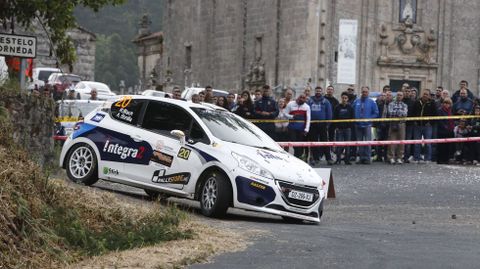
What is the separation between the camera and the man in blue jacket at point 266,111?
29.5 metres

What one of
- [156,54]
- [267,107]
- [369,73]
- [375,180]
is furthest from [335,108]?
[156,54]

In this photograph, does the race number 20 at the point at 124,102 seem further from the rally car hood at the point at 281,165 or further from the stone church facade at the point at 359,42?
the stone church facade at the point at 359,42

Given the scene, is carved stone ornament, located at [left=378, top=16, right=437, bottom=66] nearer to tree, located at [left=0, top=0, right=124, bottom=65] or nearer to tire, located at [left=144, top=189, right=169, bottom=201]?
tree, located at [left=0, top=0, right=124, bottom=65]

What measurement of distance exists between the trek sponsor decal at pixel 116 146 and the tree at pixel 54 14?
99.6 inches

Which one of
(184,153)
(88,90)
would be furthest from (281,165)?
(88,90)

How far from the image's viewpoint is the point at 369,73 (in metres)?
53.2

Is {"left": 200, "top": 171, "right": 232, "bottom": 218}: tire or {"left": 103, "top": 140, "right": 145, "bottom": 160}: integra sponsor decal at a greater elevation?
{"left": 103, "top": 140, "right": 145, "bottom": 160}: integra sponsor decal

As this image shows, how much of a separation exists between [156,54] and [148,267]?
7649 cm

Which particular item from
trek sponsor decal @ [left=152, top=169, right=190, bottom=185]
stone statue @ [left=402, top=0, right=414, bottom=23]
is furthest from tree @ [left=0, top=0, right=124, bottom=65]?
stone statue @ [left=402, top=0, right=414, bottom=23]

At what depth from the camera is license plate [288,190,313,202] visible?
17.8 m

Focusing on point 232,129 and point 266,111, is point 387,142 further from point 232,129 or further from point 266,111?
point 232,129

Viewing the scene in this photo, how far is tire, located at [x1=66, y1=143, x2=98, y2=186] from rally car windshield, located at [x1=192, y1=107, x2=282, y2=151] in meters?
1.96

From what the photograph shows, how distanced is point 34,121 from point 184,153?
3574 mm

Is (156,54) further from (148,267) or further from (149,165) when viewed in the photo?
(148,267)
